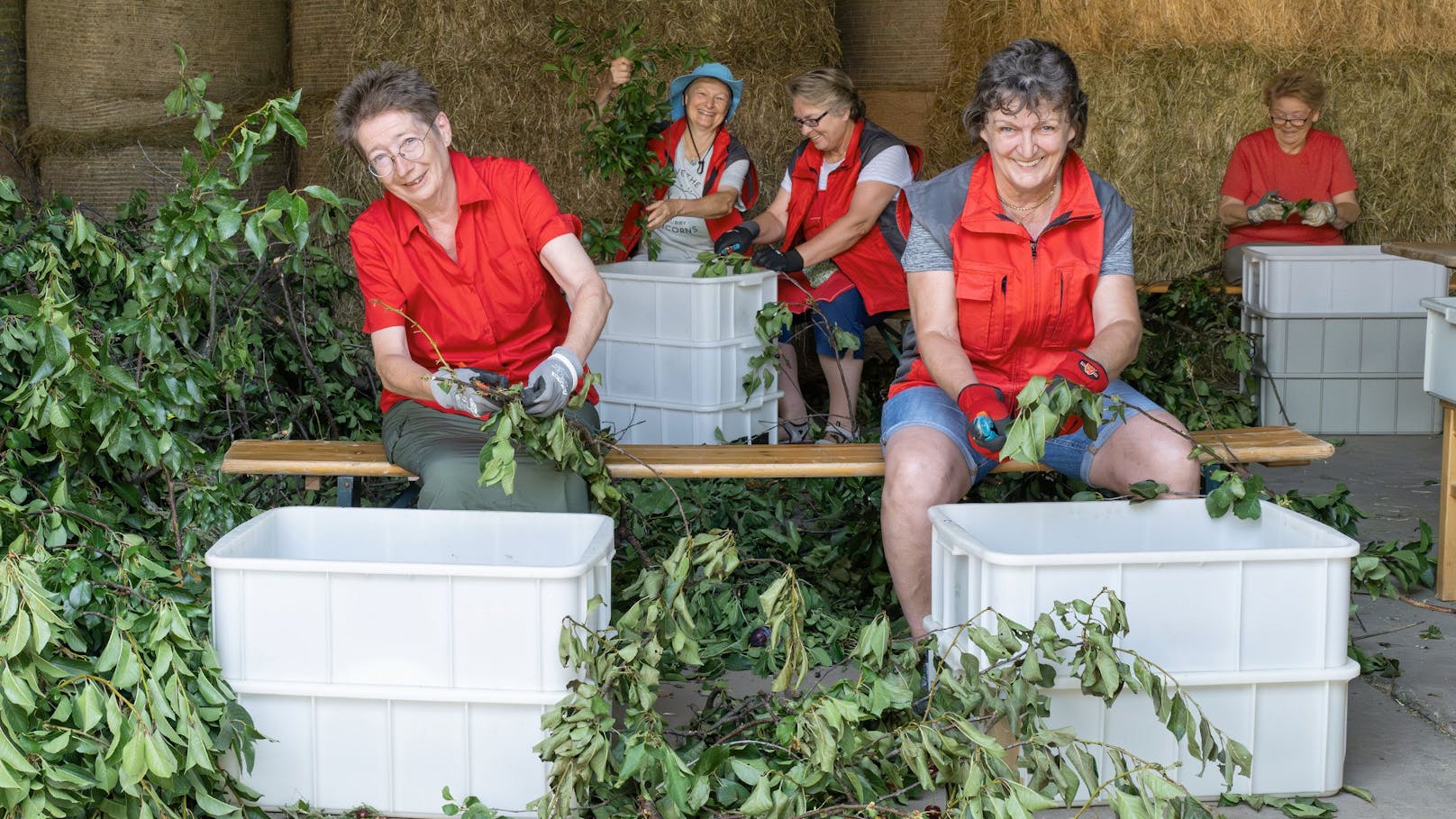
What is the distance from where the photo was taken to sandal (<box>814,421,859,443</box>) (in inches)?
177

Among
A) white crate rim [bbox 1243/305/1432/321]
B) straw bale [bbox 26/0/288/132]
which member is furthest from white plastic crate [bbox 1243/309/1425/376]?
straw bale [bbox 26/0/288/132]

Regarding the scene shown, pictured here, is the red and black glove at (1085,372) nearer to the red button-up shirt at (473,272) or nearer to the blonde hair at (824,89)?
the red button-up shirt at (473,272)

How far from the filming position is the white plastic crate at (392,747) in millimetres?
2242

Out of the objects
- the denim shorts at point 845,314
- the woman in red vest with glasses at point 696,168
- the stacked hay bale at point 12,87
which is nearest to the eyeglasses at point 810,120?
the woman in red vest with glasses at point 696,168

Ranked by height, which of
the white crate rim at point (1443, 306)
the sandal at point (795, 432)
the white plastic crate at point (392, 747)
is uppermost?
the white crate rim at point (1443, 306)

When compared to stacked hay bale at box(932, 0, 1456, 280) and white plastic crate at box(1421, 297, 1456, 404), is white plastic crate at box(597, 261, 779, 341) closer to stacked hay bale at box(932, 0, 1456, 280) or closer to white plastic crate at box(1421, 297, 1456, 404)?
white plastic crate at box(1421, 297, 1456, 404)

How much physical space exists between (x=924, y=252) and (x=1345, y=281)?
106 inches

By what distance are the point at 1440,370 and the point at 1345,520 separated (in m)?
0.38

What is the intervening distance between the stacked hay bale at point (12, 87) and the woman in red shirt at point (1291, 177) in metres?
4.40

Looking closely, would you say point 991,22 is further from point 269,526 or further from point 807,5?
point 269,526

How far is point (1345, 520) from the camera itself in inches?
135

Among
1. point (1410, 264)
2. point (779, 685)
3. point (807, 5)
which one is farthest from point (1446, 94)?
point (779, 685)

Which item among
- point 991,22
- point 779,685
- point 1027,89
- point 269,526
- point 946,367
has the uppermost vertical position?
point 991,22

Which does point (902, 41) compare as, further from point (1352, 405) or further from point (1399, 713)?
point (1399, 713)
